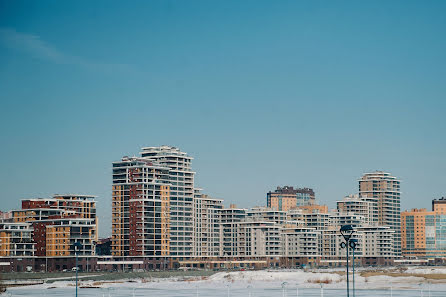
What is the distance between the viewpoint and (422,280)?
383 ft

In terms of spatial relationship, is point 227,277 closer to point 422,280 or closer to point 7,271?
point 422,280

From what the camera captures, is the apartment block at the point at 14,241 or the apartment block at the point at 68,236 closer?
the apartment block at the point at 14,241

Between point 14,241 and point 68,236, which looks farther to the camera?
point 14,241

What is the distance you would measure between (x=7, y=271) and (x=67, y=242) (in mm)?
17397

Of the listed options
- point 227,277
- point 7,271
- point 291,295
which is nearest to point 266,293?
point 291,295

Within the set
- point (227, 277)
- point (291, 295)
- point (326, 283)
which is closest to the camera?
point (291, 295)

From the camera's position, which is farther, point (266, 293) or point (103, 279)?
point (103, 279)

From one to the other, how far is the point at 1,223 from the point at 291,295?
4815 inches

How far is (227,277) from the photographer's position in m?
147

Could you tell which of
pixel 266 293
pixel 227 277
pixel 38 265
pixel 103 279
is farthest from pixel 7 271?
pixel 266 293

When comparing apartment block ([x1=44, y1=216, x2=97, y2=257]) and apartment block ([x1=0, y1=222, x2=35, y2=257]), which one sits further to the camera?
apartment block ([x1=44, y1=216, x2=97, y2=257])

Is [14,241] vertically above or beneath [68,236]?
beneath

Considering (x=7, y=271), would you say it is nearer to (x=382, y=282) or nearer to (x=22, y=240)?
(x=22, y=240)

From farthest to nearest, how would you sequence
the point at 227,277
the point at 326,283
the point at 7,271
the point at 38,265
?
the point at 38,265 → the point at 7,271 → the point at 227,277 → the point at 326,283
